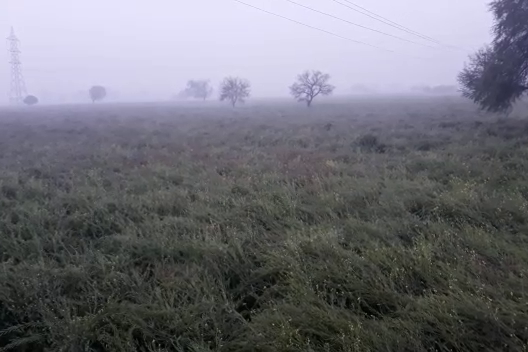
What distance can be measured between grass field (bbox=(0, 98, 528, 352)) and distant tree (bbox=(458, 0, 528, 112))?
11074 mm

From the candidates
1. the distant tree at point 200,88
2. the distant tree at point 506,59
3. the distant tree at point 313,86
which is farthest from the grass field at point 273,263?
the distant tree at point 200,88

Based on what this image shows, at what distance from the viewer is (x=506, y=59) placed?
17469 mm

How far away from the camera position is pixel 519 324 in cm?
309

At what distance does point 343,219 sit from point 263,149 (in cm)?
895

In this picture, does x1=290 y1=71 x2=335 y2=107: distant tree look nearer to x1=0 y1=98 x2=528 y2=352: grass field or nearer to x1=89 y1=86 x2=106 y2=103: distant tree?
x1=0 y1=98 x2=528 y2=352: grass field

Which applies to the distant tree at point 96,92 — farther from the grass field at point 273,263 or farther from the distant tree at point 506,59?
the grass field at point 273,263

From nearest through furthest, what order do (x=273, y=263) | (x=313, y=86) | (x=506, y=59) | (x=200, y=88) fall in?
(x=273, y=263) → (x=506, y=59) → (x=313, y=86) → (x=200, y=88)

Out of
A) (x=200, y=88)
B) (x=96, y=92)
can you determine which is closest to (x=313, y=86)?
(x=200, y=88)

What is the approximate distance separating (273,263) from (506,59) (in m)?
18.7

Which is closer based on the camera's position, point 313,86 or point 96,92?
point 313,86

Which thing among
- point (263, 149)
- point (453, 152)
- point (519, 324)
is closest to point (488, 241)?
point (519, 324)

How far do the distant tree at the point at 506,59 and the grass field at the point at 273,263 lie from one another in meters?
11.1

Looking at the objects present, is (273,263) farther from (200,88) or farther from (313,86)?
(200,88)

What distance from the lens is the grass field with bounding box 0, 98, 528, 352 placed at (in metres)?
3.38
